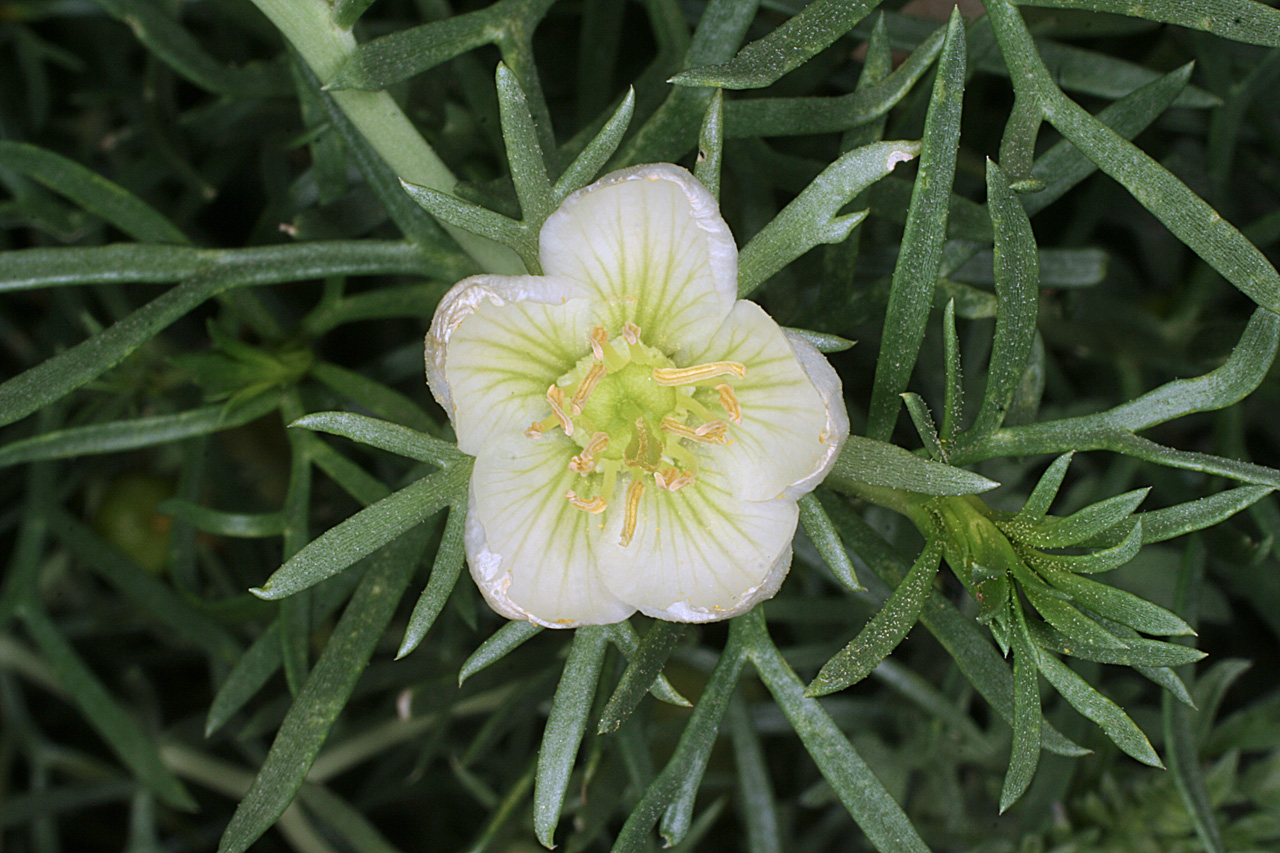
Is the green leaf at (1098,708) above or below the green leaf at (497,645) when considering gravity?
below

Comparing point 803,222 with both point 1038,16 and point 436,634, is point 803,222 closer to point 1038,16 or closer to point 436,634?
point 1038,16

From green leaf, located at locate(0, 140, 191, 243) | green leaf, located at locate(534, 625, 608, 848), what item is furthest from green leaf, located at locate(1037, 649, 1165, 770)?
green leaf, located at locate(0, 140, 191, 243)

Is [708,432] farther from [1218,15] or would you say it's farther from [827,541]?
[1218,15]

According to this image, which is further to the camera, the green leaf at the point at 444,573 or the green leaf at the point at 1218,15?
the green leaf at the point at 1218,15

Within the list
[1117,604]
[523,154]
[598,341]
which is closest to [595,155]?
[523,154]

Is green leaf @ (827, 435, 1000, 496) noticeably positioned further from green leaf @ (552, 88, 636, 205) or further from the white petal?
green leaf @ (552, 88, 636, 205)

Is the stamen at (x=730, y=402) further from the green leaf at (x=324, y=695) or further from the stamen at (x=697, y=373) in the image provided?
the green leaf at (x=324, y=695)

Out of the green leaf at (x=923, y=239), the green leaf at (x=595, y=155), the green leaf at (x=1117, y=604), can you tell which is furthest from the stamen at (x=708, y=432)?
the green leaf at (x=1117, y=604)

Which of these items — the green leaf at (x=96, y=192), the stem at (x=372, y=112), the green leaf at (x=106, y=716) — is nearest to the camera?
the stem at (x=372, y=112)

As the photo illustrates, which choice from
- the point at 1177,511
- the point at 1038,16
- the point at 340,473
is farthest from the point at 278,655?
the point at 1038,16
